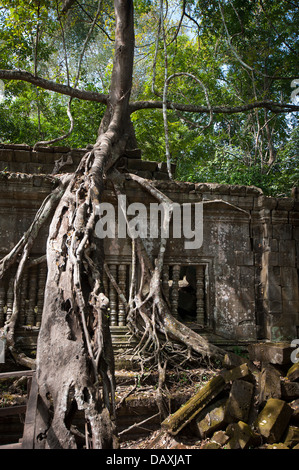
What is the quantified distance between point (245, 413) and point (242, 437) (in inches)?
9.8

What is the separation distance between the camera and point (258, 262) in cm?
464

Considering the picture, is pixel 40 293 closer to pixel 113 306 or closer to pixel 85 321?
pixel 113 306

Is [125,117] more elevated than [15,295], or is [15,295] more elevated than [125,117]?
[125,117]

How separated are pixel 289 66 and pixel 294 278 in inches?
184

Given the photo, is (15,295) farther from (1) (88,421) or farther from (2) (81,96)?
(2) (81,96)

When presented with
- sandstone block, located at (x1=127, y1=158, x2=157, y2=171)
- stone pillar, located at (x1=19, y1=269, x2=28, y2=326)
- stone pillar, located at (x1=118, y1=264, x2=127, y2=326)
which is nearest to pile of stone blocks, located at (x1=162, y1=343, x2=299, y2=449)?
stone pillar, located at (x1=118, y1=264, x2=127, y2=326)

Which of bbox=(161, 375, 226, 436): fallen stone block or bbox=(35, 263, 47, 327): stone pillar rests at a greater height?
bbox=(35, 263, 47, 327): stone pillar

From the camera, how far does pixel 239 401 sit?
10.1 ft

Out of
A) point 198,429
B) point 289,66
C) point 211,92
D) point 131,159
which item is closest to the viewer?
point 198,429

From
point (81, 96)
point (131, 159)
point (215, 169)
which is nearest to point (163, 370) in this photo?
point (131, 159)

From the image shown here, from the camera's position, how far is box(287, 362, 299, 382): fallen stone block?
3.34 metres

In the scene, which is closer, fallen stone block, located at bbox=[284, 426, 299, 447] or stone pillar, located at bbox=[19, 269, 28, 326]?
fallen stone block, located at bbox=[284, 426, 299, 447]

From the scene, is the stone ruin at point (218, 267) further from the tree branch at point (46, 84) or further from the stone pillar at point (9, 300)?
the tree branch at point (46, 84)

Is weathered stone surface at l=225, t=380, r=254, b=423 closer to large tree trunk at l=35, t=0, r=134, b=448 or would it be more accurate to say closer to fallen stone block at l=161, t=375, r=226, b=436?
fallen stone block at l=161, t=375, r=226, b=436
